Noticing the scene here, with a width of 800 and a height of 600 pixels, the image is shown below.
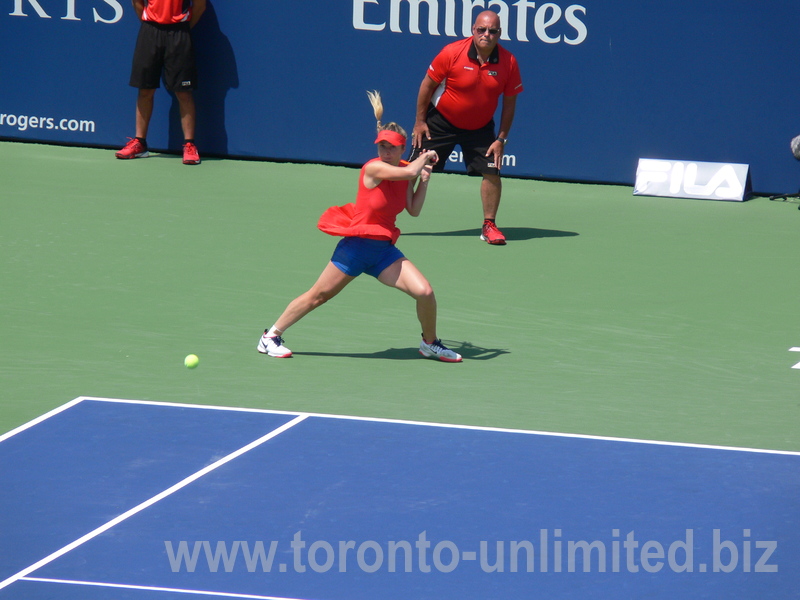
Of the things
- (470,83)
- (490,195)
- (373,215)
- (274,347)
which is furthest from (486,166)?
(274,347)

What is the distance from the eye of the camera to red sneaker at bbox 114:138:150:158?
15.3 meters

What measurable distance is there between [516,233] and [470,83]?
1.54m

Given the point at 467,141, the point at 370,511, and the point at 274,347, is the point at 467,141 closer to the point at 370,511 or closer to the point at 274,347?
the point at 274,347

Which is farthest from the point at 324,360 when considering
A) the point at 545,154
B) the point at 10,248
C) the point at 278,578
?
the point at 545,154

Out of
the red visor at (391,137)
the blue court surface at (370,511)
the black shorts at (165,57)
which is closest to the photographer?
the blue court surface at (370,511)

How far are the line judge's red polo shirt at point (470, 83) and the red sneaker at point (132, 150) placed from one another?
16.1 ft

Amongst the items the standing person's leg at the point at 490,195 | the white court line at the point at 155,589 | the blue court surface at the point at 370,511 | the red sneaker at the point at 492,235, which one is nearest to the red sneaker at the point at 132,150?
the standing person's leg at the point at 490,195

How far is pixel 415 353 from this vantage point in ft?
27.1

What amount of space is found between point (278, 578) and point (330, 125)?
10.9 meters

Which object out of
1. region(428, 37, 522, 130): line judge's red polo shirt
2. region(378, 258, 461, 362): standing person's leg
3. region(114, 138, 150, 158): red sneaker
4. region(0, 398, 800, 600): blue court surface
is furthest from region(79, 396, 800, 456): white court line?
region(114, 138, 150, 158): red sneaker

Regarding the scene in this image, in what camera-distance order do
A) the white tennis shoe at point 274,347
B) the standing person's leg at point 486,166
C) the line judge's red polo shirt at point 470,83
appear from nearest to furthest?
the white tennis shoe at point 274,347, the line judge's red polo shirt at point 470,83, the standing person's leg at point 486,166

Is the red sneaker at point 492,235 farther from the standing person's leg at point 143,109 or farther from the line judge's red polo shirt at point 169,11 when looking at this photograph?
the standing person's leg at point 143,109

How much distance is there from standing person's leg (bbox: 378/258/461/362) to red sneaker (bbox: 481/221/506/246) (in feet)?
12.0

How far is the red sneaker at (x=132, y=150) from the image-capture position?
15.3 m
